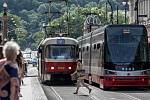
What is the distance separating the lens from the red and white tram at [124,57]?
3491 centimetres

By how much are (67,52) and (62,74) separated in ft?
4.86

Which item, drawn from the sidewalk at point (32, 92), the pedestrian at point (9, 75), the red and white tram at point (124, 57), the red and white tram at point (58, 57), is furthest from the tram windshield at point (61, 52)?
the pedestrian at point (9, 75)

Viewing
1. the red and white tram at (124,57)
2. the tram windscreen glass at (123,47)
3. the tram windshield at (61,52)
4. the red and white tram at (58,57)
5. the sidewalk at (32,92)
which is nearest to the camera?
the sidewalk at (32,92)

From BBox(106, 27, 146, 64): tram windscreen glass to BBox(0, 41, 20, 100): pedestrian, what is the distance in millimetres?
24174

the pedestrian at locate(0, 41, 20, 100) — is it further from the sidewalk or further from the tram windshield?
the tram windshield

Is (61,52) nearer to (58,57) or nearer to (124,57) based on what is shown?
(58,57)

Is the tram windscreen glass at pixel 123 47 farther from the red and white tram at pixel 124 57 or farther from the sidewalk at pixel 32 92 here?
the sidewalk at pixel 32 92

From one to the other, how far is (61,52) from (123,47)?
7354mm

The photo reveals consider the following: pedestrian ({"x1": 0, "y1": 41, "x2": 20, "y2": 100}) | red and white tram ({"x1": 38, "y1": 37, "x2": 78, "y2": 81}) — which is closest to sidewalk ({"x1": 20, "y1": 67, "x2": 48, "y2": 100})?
red and white tram ({"x1": 38, "y1": 37, "x2": 78, "y2": 81})

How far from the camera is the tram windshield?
4141 centimetres

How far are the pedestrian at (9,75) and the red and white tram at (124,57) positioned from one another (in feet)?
79.0

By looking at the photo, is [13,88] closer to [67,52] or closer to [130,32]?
[130,32]

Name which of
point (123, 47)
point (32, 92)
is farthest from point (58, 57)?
point (32, 92)

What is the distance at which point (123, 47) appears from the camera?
35156 millimetres
